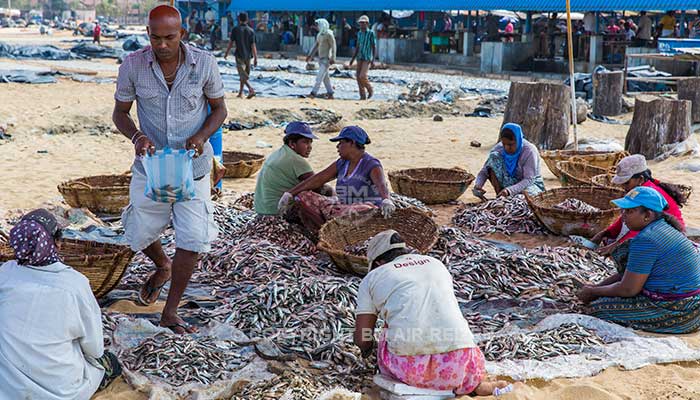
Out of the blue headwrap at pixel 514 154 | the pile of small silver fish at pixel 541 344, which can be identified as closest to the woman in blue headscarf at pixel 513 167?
the blue headwrap at pixel 514 154

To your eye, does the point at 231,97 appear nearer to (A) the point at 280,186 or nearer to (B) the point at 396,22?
(A) the point at 280,186

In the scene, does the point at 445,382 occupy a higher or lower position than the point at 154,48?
lower

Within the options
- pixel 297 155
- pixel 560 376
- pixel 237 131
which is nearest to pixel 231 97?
pixel 237 131

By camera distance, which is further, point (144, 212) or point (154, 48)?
point (144, 212)

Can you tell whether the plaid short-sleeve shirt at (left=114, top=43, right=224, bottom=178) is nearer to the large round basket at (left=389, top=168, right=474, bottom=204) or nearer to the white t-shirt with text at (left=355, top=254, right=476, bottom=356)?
the white t-shirt with text at (left=355, top=254, right=476, bottom=356)

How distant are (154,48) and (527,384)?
2.62 m

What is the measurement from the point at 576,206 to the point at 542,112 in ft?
14.6

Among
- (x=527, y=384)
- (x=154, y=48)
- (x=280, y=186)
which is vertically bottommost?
(x=527, y=384)

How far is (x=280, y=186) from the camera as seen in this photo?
6496 millimetres

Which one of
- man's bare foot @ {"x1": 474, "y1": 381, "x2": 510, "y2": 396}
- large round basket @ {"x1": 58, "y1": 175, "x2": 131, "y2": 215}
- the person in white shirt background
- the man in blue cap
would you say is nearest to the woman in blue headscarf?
the man in blue cap

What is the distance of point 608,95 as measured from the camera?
14.5m

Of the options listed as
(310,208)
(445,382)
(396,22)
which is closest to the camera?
(445,382)

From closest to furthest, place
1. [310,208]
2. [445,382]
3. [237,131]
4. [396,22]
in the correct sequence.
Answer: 1. [445,382]
2. [310,208]
3. [237,131]
4. [396,22]

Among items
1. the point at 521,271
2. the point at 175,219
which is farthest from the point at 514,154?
the point at 175,219
